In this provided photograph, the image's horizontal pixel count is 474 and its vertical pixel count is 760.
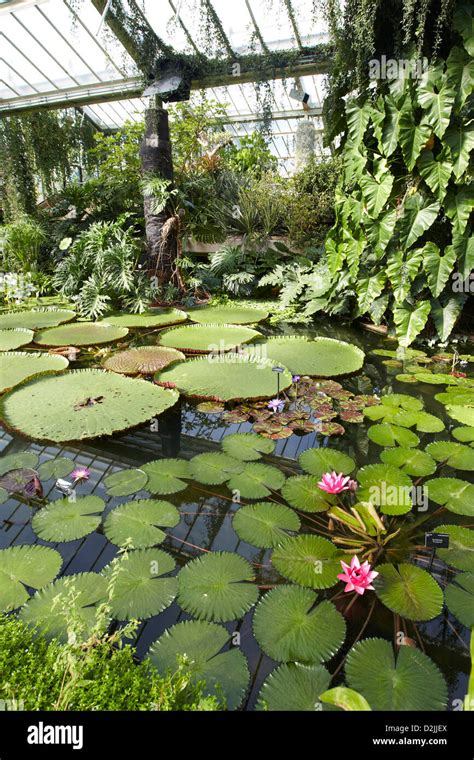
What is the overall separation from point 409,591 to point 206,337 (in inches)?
121

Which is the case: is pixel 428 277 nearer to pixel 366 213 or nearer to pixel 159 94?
pixel 366 213

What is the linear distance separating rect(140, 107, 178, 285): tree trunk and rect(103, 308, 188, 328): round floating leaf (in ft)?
2.98

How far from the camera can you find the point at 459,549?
164cm

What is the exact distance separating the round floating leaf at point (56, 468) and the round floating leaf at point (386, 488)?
1.40 meters

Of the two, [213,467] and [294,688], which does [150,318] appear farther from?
[294,688]

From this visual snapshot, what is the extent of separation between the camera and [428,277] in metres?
3.75

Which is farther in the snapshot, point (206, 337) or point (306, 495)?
point (206, 337)

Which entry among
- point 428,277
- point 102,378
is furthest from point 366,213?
point 102,378

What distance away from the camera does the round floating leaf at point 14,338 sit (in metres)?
3.84

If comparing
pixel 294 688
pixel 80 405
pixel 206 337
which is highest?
pixel 206 337

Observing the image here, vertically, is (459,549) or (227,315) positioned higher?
(227,315)

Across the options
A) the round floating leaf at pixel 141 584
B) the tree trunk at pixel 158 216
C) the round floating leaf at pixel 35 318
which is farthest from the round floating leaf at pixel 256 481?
the tree trunk at pixel 158 216

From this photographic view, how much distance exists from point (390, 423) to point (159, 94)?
225 inches

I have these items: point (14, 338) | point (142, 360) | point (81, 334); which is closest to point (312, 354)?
point (142, 360)
